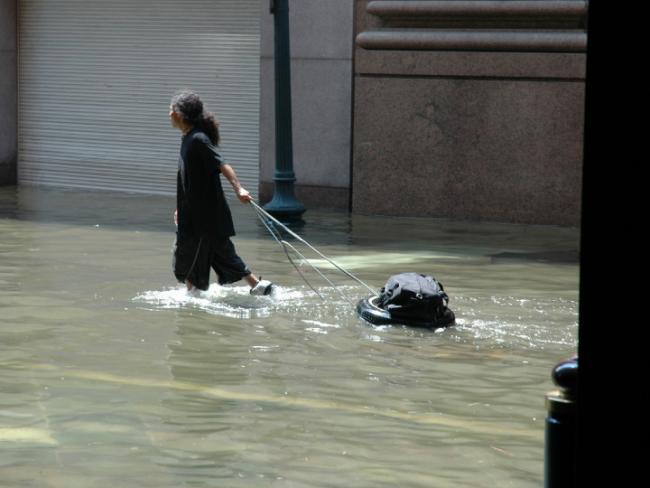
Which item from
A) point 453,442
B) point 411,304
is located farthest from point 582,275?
point 411,304

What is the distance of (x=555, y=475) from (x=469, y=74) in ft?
42.3

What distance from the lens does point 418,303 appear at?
8984 millimetres

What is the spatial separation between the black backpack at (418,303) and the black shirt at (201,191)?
1713 millimetres

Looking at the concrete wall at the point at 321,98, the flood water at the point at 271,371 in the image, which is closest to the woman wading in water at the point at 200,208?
the flood water at the point at 271,371

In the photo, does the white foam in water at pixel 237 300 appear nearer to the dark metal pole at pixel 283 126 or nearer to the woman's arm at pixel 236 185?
the woman's arm at pixel 236 185

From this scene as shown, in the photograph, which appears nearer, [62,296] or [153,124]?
[62,296]

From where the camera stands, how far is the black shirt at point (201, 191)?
1009cm

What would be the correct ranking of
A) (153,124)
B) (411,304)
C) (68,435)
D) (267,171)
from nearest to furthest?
(68,435) < (411,304) < (267,171) < (153,124)

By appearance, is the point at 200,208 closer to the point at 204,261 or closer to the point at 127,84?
the point at 204,261

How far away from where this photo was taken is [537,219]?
51.1ft

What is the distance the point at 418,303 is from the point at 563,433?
5809 millimetres

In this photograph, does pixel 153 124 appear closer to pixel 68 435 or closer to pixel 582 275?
pixel 68 435

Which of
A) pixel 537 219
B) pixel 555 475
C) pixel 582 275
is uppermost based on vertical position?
pixel 582 275

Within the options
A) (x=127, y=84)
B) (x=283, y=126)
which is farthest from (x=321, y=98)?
(x=127, y=84)
